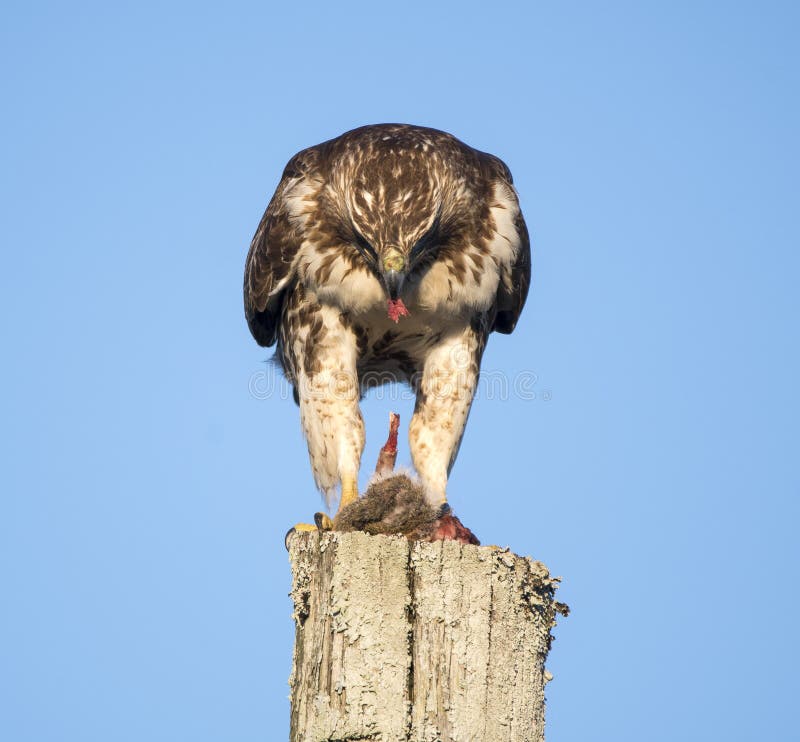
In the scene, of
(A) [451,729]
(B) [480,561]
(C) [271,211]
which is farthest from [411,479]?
(C) [271,211]

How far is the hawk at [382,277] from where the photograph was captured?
7.00 metres

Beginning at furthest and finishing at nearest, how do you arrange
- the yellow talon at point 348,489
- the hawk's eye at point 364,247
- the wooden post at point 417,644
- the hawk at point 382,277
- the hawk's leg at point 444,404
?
1. the hawk's leg at point 444,404
2. the yellow talon at point 348,489
3. the hawk at point 382,277
4. the hawk's eye at point 364,247
5. the wooden post at point 417,644

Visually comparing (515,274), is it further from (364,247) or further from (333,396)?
(333,396)

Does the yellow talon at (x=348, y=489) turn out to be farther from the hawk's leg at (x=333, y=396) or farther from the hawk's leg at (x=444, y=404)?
the hawk's leg at (x=444, y=404)

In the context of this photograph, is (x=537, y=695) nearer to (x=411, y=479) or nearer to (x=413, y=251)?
(x=411, y=479)

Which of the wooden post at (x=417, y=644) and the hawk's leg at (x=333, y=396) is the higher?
the hawk's leg at (x=333, y=396)

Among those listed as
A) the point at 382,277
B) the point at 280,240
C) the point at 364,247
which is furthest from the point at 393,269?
the point at 280,240

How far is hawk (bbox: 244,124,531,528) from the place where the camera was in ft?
23.0

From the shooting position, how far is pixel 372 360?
791cm

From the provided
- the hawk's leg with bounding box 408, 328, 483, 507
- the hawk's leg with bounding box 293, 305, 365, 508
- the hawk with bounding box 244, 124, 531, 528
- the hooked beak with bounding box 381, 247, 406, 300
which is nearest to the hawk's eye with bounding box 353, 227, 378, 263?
the hawk with bounding box 244, 124, 531, 528

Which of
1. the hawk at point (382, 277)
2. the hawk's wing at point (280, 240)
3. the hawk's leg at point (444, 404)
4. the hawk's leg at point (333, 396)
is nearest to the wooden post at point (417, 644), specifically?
the hawk at point (382, 277)

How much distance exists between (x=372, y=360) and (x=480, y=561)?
11.8 feet

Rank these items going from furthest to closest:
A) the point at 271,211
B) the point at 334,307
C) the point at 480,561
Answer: the point at 271,211, the point at 334,307, the point at 480,561

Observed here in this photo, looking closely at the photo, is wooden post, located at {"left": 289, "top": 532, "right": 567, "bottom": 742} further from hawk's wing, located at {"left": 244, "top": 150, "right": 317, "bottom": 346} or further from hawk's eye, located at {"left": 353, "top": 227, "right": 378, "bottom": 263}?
hawk's wing, located at {"left": 244, "top": 150, "right": 317, "bottom": 346}
